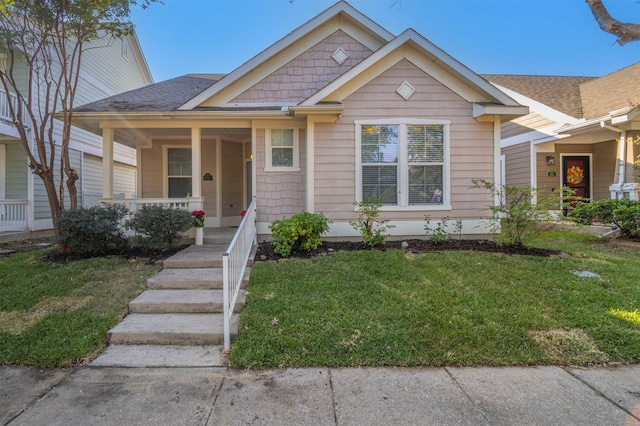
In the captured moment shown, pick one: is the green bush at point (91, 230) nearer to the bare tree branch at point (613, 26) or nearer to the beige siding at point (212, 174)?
the beige siding at point (212, 174)

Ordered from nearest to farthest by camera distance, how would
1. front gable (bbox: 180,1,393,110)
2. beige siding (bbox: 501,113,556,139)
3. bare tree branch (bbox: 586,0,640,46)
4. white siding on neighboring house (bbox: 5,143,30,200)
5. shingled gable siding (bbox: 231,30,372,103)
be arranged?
bare tree branch (bbox: 586,0,640,46)
front gable (bbox: 180,1,393,110)
shingled gable siding (bbox: 231,30,372,103)
white siding on neighboring house (bbox: 5,143,30,200)
beige siding (bbox: 501,113,556,139)

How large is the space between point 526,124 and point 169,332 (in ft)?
42.2

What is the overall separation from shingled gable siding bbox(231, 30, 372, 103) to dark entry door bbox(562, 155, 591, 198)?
8.17 meters

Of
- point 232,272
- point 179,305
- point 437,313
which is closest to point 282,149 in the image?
point 232,272

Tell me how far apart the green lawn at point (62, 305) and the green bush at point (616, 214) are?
29.2ft

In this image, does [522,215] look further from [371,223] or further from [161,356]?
[161,356]

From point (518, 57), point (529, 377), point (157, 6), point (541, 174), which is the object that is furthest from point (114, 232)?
point (518, 57)

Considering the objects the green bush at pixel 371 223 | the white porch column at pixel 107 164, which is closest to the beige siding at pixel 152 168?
the white porch column at pixel 107 164

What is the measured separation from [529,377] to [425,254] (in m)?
3.07

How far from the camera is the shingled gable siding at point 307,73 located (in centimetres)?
780

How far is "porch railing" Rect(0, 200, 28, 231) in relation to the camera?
29.0ft

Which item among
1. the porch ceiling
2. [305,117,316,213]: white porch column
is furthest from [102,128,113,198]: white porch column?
[305,117,316,213]: white porch column

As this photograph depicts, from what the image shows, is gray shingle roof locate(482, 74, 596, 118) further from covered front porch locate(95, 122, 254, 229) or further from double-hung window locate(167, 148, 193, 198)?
double-hung window locate(167, 148, 193, 198)

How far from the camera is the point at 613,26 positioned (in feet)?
9.84
